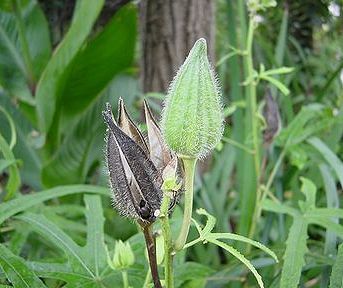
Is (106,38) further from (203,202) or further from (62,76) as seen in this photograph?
(203,202)

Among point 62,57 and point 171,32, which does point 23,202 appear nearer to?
point 62,57

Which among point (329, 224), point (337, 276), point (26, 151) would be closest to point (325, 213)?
point (329, 224)

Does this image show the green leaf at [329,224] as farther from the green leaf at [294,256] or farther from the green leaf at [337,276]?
the green leaf at [337,276]

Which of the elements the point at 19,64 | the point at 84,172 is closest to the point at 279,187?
the point at 84,172

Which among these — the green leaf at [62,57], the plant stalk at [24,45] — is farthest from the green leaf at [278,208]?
the plant stalk at [24,45]

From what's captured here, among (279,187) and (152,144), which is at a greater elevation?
(152,144)

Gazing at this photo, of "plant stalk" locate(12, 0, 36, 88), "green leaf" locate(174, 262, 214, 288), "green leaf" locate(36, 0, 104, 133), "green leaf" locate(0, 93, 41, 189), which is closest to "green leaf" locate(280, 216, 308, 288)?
"green leaf" locate(174, 262, 214, 288)
